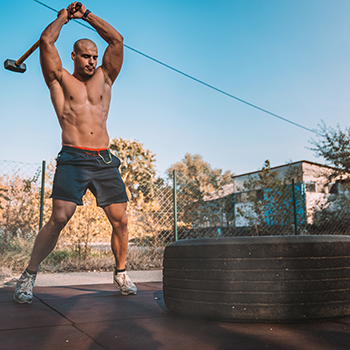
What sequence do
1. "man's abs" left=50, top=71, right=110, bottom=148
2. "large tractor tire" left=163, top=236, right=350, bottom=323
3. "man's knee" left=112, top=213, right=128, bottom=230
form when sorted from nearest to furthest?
"large tractor tire" left=163, top=236, right=350, bottom=323 → "man's abs" left=50, top=71, right=110, bottom=148 → "man's knee" left=112, top=213, right=128, bottom=230

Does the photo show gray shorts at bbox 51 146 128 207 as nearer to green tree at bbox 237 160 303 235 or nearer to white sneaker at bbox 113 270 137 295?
white sneaker at bbox 113 270 137 295

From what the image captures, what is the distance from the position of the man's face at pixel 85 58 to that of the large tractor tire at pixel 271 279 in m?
1.67

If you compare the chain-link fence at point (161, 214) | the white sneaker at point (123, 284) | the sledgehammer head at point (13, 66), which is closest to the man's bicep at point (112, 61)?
the sledgehammer head at point (13, 66)

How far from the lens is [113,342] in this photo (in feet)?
4.53

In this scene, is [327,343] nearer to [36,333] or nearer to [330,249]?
[330,249]

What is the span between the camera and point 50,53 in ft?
7.98

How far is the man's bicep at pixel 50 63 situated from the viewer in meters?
2.42

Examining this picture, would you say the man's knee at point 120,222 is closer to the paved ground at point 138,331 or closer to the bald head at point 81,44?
the paved ground at point 138,331

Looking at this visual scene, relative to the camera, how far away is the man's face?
2.62m

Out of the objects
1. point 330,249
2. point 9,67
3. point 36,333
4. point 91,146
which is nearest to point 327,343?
point 330,249

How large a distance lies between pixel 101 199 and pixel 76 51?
3.76ft

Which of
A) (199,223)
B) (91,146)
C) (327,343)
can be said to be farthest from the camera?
(199,223)

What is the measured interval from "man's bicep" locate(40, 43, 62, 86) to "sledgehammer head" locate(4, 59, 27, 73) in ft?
4.24

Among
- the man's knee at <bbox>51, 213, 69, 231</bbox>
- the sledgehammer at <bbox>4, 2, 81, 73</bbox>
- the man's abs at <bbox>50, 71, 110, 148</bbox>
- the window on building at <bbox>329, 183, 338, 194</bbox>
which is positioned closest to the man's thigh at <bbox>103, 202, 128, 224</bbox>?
the man's knee at <bbox>51, 213, 69, 231</bbox>
